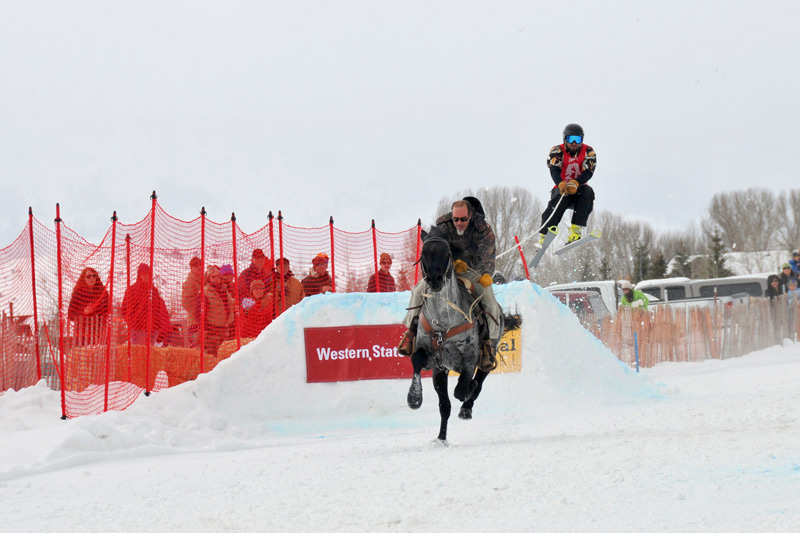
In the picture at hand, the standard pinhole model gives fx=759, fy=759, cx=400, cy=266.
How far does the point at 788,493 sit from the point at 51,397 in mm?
9586

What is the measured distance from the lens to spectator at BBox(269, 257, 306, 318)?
1298 cm

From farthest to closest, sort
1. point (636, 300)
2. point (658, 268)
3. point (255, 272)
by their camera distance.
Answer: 1. point (658, 268)
2. point (636, 300)
3. point (255, 272)

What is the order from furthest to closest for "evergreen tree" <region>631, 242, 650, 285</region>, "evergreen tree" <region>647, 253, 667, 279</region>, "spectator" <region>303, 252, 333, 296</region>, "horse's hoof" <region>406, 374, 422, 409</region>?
"evergreen tree" <region>631, 242, 650, 285</region>, "evergreen tree" <region>647, 253, 667, 279</region>, "spectator" <region>303, 252, 333, 296</region>, "horse's hoof" <region>406, 374, 422, 409</region>

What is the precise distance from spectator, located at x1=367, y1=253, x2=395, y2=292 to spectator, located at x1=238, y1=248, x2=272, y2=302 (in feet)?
6.54

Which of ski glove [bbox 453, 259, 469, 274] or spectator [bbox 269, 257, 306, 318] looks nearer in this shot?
ski glove [bbox 453, 259, 469, 274]

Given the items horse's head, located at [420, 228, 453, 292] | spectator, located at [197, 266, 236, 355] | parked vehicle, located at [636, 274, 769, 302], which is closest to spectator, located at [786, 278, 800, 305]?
parked vehicle, located at [636, 274, 769, 302]

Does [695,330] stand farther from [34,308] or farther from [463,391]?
[34,308]

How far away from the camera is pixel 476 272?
8.50m

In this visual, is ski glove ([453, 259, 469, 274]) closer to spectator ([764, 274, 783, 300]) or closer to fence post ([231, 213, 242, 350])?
fence post ([231, 213, 242, 350])

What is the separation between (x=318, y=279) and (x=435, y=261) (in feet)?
21.5

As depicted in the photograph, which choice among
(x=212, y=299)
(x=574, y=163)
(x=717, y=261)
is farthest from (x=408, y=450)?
(x=717, y=261)

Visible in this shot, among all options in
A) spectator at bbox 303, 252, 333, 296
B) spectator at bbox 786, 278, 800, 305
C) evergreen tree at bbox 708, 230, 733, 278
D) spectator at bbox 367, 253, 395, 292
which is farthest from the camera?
evergreen tree at bbox 708, 230, 733, 278

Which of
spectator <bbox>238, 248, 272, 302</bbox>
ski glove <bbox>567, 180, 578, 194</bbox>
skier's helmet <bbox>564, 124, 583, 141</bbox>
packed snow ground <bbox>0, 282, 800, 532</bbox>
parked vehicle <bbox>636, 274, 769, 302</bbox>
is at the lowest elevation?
packed snow ground <bbox>0, 282, 800, 532</bbox>

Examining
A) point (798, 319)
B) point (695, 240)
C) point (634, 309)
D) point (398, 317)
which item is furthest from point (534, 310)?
point (695, 240)
